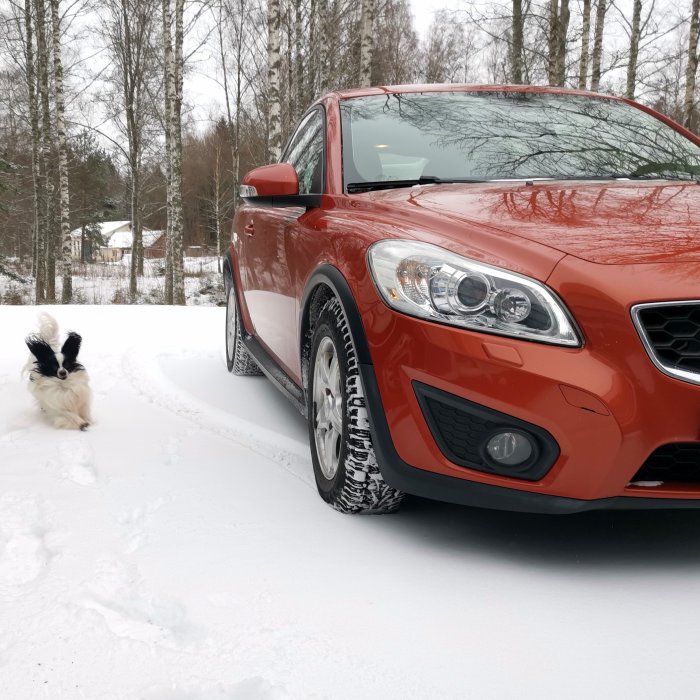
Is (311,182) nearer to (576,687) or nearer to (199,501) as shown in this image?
(199,501)

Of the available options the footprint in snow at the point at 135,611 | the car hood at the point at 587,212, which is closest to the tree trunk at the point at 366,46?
the car hood at the point at 587,212

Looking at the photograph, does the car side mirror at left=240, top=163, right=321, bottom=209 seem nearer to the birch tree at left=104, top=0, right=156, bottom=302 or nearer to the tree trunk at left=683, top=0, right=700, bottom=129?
the tree trunk at left=683, top=0, right=700, bottom=129

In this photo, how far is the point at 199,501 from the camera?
2.90 metres

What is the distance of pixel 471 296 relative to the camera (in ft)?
7.26

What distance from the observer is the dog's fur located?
4051 mm

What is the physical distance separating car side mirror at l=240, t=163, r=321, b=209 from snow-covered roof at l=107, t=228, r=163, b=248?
5338 centimetres

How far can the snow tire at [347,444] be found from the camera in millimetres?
2502

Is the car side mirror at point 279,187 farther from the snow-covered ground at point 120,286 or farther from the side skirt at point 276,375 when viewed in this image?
the snow-covered ground at point 120,286

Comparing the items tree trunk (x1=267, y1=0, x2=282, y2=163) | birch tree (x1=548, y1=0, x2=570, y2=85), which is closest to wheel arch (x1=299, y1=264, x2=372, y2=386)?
tree trunk (x1=267, y1=0, x2=282, y2=163)

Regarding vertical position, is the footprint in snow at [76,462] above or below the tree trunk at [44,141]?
below

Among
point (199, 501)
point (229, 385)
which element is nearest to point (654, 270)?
point (199, 501)

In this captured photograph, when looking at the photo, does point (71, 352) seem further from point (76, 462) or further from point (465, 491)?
point (465, 491)

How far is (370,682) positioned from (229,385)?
3595 mm

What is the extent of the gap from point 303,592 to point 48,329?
2842 mm
